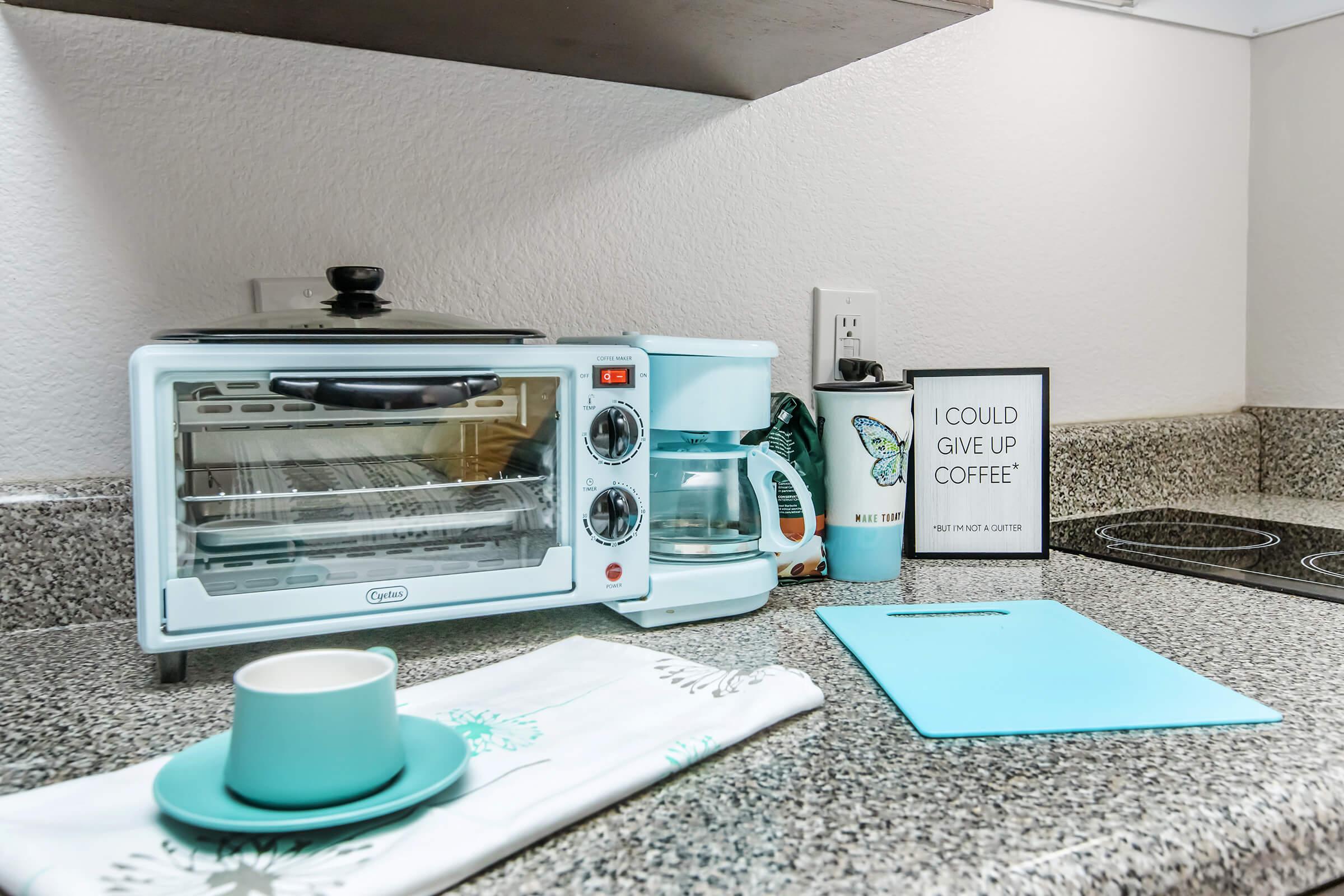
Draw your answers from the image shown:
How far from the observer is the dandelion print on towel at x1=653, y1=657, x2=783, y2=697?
24.4 inches

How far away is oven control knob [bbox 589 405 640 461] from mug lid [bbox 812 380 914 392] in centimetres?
31

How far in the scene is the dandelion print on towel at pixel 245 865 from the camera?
1.28ft

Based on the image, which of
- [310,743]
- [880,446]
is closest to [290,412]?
[310,743]

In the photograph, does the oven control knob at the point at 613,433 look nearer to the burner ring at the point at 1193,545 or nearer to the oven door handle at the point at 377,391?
the oven door handle at the point at 377,391

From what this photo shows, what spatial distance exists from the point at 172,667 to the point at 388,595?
0.16 m

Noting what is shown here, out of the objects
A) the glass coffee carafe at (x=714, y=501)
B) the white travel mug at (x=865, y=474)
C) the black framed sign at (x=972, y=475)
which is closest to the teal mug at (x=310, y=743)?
the glass coffee carafe at (x=714, y=501)

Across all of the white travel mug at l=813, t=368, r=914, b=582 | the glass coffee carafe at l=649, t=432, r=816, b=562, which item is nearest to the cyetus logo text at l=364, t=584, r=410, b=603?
the glass coffee carafe at l=649, t=432, r=816, b=562

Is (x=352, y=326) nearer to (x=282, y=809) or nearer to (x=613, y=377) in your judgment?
(x=613, y=377)

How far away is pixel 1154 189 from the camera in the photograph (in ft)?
4.78

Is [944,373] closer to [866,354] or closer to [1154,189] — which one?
[866,354]

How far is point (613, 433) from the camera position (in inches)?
29.7

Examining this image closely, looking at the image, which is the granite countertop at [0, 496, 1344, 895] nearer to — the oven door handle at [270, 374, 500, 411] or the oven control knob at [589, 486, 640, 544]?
the oven control knob at [589, 486, 640, 544]

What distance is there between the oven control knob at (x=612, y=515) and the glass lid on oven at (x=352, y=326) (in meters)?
0.14

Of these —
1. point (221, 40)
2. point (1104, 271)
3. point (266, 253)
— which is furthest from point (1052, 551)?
point (221, 40)
